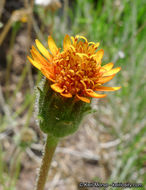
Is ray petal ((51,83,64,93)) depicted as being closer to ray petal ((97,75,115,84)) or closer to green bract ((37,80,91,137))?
green bract ((37,80,91,137))

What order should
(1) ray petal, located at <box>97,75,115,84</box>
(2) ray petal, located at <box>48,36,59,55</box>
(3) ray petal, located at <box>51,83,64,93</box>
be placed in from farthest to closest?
(2) ray petal, located at <box>48,36,59,55</box>
(1) ray petal, located at <box>97,75,115,84</box>
(3) ray petal, located at <box>51,83,64,93</box>

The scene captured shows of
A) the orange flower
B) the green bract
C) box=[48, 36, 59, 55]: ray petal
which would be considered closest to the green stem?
the green bract

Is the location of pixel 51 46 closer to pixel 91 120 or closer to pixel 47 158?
pixel 47 158

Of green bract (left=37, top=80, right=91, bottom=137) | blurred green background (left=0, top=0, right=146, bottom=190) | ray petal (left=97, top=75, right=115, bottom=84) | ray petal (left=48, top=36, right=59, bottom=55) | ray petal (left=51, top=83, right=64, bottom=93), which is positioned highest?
ray petal (left=48, top=36, right=59, bottom=55)

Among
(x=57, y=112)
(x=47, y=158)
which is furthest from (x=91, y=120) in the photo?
(x=57, y=112)

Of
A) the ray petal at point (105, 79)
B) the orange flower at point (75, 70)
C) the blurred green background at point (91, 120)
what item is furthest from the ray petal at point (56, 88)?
the blurred green background at point (91, 120)

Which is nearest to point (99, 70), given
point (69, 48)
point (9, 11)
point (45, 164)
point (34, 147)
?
point (69, 48)
